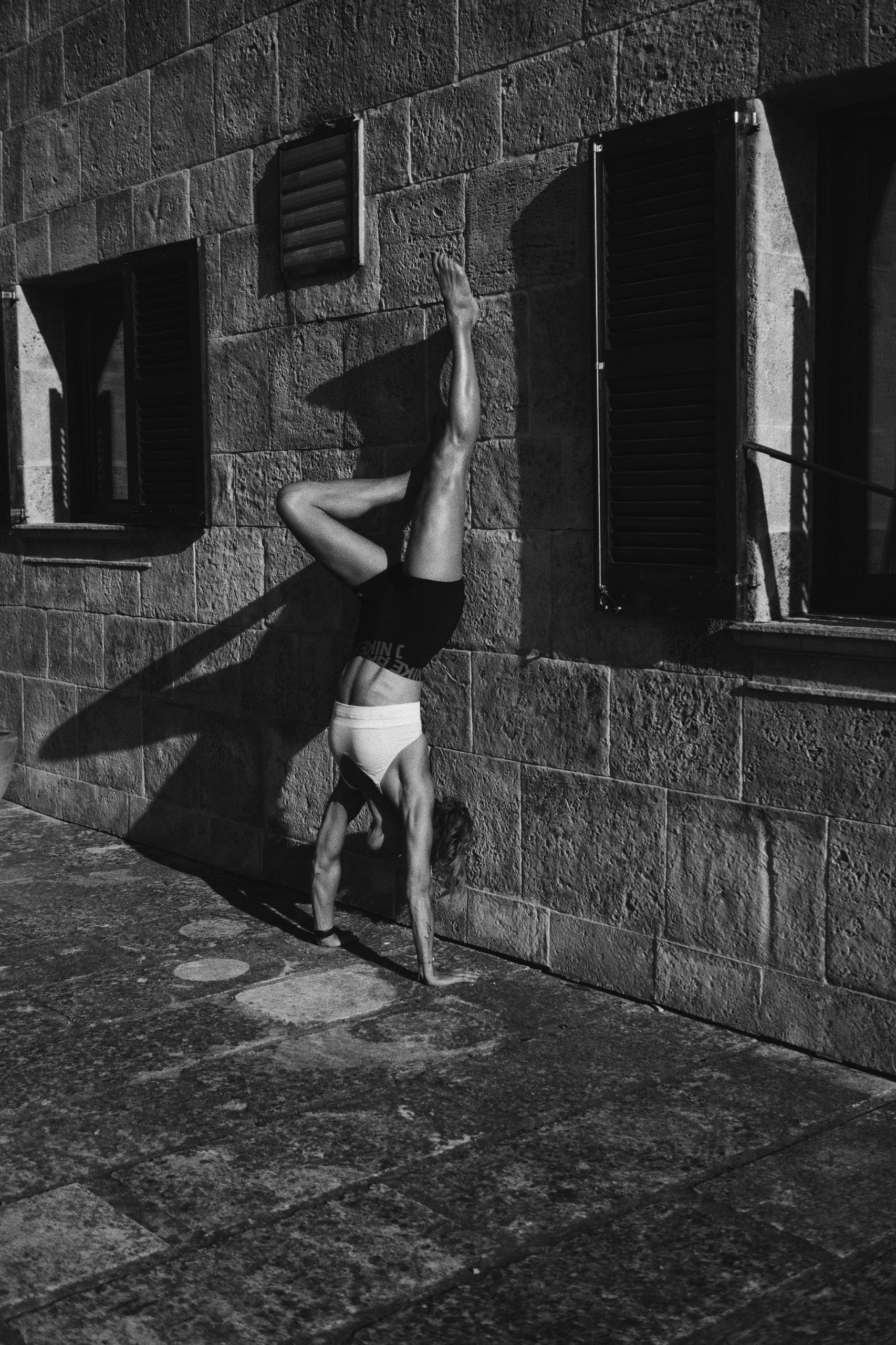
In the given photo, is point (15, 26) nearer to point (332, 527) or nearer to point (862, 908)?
point (332, 527)

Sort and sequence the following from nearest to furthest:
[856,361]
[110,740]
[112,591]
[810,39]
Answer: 1. [810,39]
2. [856,361]
3. [112,591]
4. [110,740]

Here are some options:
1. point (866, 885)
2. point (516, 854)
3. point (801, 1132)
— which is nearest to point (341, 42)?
point (516, 854)

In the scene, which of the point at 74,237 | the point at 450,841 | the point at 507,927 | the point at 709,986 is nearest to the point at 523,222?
the point at 450,841

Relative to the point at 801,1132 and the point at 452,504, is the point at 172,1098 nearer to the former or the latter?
the point at 801,1132

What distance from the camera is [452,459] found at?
217 inches

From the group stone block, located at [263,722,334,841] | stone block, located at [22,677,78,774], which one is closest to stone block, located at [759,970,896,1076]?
stone block, located at [263,722,334,841]

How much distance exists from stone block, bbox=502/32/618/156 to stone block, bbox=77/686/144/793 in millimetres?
3594

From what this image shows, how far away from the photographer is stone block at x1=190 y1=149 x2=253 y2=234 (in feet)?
22.1

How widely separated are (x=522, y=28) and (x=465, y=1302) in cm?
418

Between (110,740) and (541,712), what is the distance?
318 centimetres

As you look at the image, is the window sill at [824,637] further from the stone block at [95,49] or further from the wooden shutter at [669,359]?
the stone block at [95,49]

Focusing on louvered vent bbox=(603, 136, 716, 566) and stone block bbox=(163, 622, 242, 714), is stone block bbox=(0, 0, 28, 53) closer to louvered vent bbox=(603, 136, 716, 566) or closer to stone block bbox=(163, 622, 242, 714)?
stone block bbox=(163, 622, 242, 714)

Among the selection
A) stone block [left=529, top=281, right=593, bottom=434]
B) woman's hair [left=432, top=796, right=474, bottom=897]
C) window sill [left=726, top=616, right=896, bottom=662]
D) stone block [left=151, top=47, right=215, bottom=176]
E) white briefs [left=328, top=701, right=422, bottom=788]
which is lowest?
woman's hair [left=432, top=796, right=474, bottom=897]

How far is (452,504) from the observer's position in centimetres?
554
